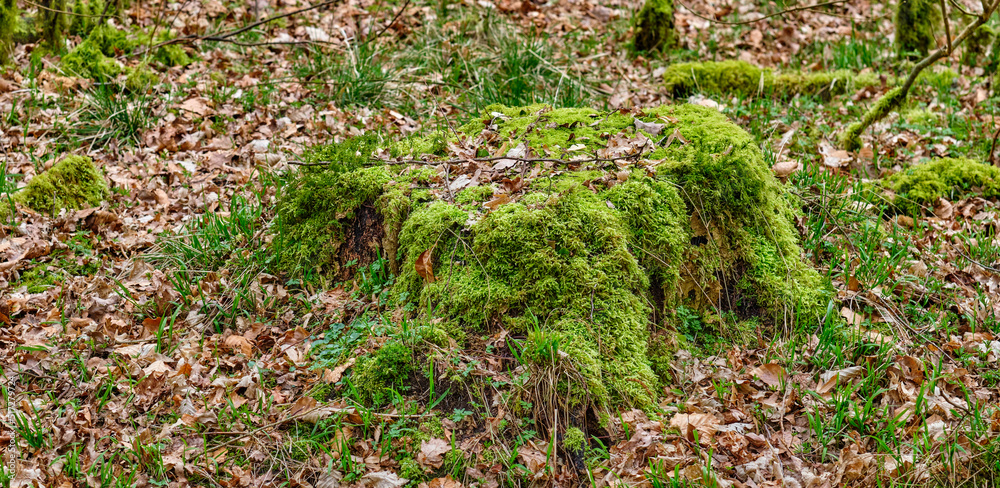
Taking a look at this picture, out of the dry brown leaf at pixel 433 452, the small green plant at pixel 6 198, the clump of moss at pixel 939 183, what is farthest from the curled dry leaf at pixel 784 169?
the small green plant at pixel 6 198

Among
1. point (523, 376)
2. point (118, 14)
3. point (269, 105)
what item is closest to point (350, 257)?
point (523, 376)

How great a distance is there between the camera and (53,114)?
588cm

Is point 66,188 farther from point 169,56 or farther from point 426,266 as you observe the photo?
point 426,266

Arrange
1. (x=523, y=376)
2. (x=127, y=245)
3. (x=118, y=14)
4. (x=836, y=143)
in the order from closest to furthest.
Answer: (x=523, y=376) < (x=127, y=245) < (x=836, y=143) < (x=118, y=14)

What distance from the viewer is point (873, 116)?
5512mm

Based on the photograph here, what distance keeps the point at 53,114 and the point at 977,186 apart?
727 centimetres

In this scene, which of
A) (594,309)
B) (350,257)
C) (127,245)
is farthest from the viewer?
(127,245)

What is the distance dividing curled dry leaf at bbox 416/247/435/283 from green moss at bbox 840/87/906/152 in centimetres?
385

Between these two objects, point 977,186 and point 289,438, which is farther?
point 977,186

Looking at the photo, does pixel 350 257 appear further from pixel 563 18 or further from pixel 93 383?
pixel 563 18

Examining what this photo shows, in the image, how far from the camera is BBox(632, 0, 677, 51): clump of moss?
7.57m

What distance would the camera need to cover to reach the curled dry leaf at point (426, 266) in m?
3.49

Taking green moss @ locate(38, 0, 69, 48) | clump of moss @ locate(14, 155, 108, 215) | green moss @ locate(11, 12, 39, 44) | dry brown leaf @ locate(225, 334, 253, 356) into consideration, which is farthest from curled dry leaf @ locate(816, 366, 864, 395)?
green moss @ locate(11, 12, 39, 44)

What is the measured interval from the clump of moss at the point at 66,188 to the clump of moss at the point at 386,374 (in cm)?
302
